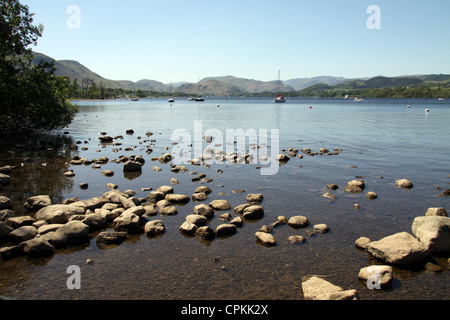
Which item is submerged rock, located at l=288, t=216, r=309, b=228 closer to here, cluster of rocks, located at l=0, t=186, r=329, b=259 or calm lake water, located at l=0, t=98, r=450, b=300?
cluster of rocks, located at l=0, t=186, r=329, b=259

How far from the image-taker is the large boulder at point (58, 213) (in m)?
13.7

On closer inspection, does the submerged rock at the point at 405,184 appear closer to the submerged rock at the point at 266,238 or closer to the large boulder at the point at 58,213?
the submerged rock at the point at 266,238

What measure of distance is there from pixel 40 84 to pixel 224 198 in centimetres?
3289

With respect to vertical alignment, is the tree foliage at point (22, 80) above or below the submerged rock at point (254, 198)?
above

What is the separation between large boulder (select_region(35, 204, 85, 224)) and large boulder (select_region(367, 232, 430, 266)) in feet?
44.3

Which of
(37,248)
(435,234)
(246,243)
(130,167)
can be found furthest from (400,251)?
(130,167)

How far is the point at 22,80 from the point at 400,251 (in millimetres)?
42640

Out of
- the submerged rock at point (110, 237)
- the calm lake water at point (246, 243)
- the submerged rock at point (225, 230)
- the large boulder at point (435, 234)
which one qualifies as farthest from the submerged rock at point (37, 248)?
the large boulder at point (435, 234)

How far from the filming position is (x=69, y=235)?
12344mm

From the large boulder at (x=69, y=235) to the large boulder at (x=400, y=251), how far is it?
39.3 feet

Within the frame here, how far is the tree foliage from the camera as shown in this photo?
3253cm

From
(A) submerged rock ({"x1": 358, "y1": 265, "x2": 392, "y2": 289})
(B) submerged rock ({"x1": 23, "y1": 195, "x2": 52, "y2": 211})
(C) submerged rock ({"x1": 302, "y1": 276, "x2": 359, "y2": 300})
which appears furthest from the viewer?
(B) submerged rock ({"x1": 23, "y1": 195, "x2": 52, "y2": 211})

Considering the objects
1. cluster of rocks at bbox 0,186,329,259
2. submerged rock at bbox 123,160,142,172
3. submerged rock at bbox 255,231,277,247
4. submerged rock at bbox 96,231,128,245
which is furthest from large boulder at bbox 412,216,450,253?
submerged rock at bbox 123,160,142,172
